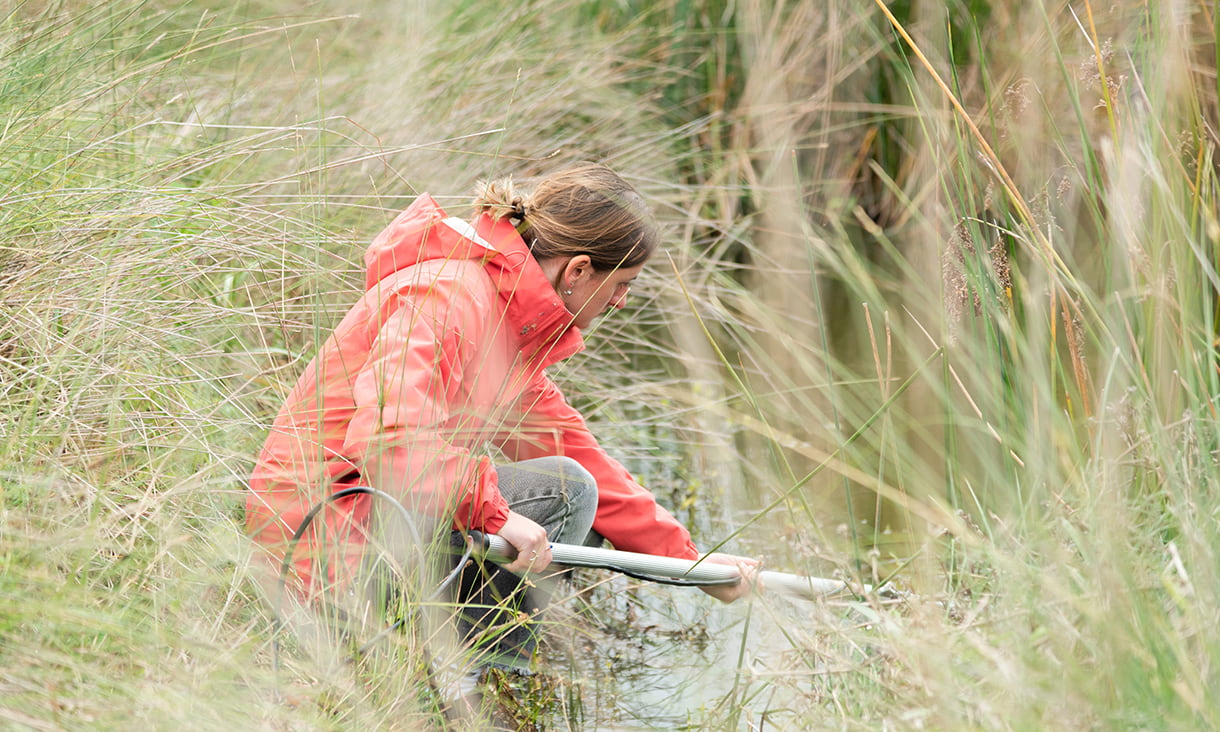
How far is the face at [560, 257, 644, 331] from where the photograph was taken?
2029mm

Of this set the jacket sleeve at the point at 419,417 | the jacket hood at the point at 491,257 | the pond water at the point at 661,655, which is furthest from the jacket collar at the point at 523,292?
the pond water at the point at 661,655

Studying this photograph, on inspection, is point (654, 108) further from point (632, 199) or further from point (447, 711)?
point (447, 711)

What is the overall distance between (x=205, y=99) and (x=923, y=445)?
76.9 inches

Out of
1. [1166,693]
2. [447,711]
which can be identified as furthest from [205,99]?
[1166,693]

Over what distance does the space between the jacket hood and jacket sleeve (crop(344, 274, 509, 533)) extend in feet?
0.36

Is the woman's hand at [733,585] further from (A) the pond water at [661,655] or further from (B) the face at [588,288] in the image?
(B) the face at [588,288]

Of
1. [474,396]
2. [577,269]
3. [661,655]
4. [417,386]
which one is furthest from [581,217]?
[661,655]

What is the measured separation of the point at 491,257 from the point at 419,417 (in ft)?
1.18

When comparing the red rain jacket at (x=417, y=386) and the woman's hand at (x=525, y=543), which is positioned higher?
the red rain jacket at (x=417, y=386)

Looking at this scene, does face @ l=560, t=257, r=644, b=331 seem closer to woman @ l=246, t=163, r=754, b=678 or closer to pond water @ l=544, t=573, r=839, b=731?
woman @ l=246, t=163, r=754, b=678

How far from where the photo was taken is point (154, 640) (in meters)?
1.39

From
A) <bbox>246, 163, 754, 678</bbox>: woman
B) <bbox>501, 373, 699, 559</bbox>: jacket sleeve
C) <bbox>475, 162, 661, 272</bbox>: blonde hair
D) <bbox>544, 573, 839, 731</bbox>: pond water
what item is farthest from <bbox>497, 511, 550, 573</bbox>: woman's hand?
<bbox>475, 162, 661, 272</bbox>: blonde hair

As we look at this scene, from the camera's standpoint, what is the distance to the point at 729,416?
2.02 meters

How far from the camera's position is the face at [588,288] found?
2.03 m
